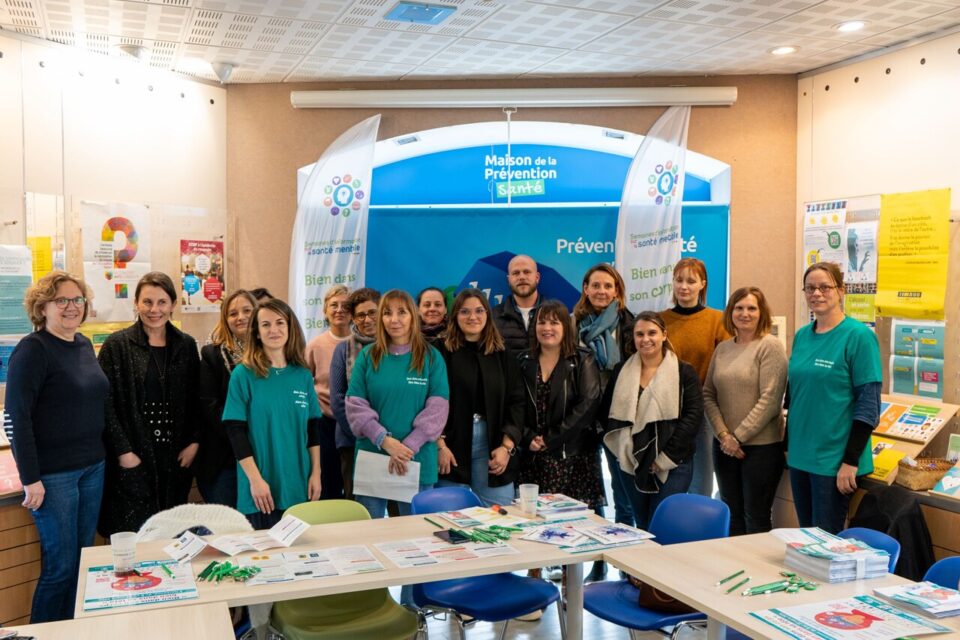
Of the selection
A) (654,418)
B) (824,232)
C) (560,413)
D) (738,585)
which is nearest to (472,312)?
(560,413)

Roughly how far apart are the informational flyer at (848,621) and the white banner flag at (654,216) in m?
3.34

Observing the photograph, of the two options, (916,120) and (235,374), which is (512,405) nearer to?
(235,374)

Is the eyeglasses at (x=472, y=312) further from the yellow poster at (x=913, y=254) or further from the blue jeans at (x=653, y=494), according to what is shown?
the yellow poster at (x=913, y=254)

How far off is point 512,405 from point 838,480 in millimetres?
1529

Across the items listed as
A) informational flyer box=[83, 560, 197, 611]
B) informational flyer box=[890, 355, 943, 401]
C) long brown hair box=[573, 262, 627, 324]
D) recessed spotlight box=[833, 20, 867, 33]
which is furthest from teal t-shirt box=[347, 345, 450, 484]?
recessed spotlight box=[833, 20, 867, 33]

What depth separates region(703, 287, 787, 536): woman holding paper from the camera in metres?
4.08

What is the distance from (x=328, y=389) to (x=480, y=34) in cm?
211

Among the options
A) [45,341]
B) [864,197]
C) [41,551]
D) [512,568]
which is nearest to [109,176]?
[45,341]

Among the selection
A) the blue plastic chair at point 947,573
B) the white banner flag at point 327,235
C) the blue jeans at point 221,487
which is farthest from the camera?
the white banner flag at point 327,235

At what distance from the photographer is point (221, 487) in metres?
3.95

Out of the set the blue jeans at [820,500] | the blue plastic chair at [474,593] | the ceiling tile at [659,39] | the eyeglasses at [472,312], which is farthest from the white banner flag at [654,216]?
the blue plastic chair at [474,593]

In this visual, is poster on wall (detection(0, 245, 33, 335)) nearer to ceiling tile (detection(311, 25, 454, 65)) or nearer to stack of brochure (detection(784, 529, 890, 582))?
ceiling tile (detection(311, 25, 454, 65))

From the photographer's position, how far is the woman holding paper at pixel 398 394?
3.79 metres

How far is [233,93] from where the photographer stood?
220 inches
